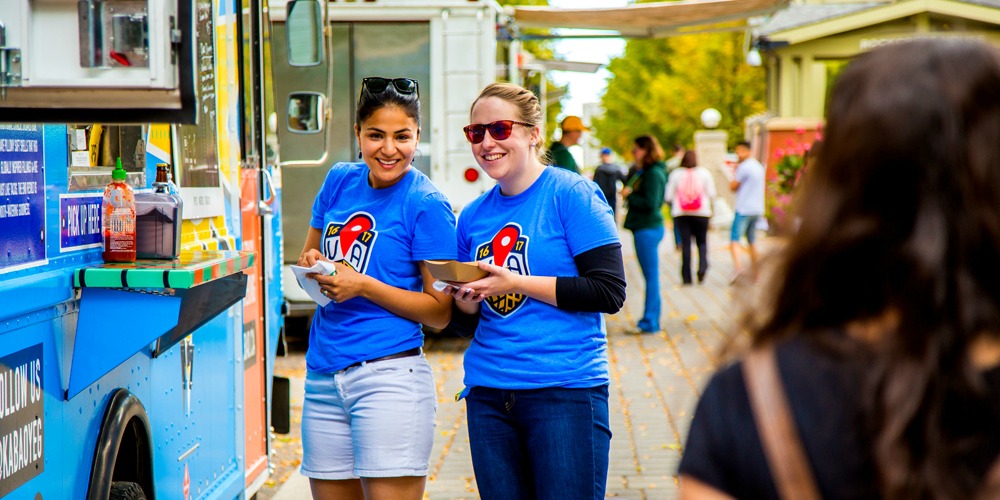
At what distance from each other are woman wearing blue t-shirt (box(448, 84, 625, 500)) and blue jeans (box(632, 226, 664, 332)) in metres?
8.01

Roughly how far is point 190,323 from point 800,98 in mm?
29322

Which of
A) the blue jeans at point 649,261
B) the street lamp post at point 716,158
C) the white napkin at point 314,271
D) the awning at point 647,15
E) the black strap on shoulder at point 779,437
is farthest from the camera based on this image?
the street lamp post at point 716,158

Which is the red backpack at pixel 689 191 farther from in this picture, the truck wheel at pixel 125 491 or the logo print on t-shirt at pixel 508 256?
the truck wheel at pixel 125 491

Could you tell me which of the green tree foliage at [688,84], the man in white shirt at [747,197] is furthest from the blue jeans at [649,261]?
the green tree foliage at [688,84]

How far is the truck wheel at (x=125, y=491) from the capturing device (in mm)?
3385

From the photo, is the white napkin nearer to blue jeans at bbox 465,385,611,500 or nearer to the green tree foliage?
blue jeans at bbox 465,385,611,500

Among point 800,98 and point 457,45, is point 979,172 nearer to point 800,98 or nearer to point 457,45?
point 457,45

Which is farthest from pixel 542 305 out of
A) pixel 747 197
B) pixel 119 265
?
pixel 747 197

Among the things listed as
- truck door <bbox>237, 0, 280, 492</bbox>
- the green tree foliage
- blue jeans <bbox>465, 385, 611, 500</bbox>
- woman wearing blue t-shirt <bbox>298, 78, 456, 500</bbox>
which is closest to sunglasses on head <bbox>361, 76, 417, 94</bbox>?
woman wearing blue t-shirt <bbox>298, 78, 456, 500</bbox>

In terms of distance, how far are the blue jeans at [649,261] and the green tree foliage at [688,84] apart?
23551mm

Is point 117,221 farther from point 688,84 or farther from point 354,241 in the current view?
point 688,84

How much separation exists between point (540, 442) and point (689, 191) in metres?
11.9

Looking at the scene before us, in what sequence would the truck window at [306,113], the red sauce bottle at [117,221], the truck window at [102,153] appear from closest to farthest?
the truck window at [102,153]
the red sauce bottle at [117,221]
the truck window at [306,113]

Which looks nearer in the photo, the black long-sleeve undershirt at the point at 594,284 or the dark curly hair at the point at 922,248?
the dark curly hair at the point at 922,248
